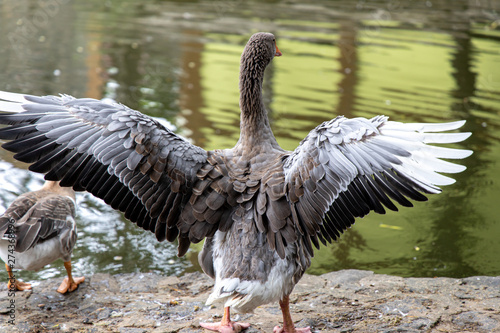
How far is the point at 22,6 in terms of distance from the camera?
17.8 meters

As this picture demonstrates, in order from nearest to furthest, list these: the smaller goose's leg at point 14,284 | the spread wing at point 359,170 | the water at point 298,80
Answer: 1. the spread wing at point 359,170
2. the smaller goose's leg at point 14,284
3. the water at point 298,80

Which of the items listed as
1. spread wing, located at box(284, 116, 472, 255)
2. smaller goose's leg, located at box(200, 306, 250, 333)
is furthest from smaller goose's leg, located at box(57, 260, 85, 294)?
spread wing, located at box(284, 116, 472, 255)

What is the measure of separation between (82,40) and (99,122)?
1093 cm

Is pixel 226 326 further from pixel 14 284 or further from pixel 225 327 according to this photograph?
pixel 14 284

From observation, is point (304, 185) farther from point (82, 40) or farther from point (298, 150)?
point (82, 40)

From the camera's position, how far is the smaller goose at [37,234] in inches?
173

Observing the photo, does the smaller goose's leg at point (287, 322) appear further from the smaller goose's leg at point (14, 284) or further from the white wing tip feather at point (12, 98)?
the white wing tip feather at point (12, 98)

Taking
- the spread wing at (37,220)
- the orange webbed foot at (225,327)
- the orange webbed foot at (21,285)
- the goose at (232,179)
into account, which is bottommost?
the orange webbed foot at (21,285)

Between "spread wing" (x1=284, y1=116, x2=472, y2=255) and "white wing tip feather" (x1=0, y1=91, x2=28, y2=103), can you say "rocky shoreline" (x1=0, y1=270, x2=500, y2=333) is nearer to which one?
"spread wing" (x1=284, y1=116, x2=472, y2=255)

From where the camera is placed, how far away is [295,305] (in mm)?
4648

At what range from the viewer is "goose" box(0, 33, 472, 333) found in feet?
11.6

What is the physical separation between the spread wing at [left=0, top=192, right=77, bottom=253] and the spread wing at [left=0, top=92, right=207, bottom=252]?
2.66 ft

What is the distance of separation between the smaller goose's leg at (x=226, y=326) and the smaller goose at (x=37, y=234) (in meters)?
1.43

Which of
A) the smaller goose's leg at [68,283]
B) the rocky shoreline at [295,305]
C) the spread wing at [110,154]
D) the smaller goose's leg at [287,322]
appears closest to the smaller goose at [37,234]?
the smaller goose's leg at [68,283]
